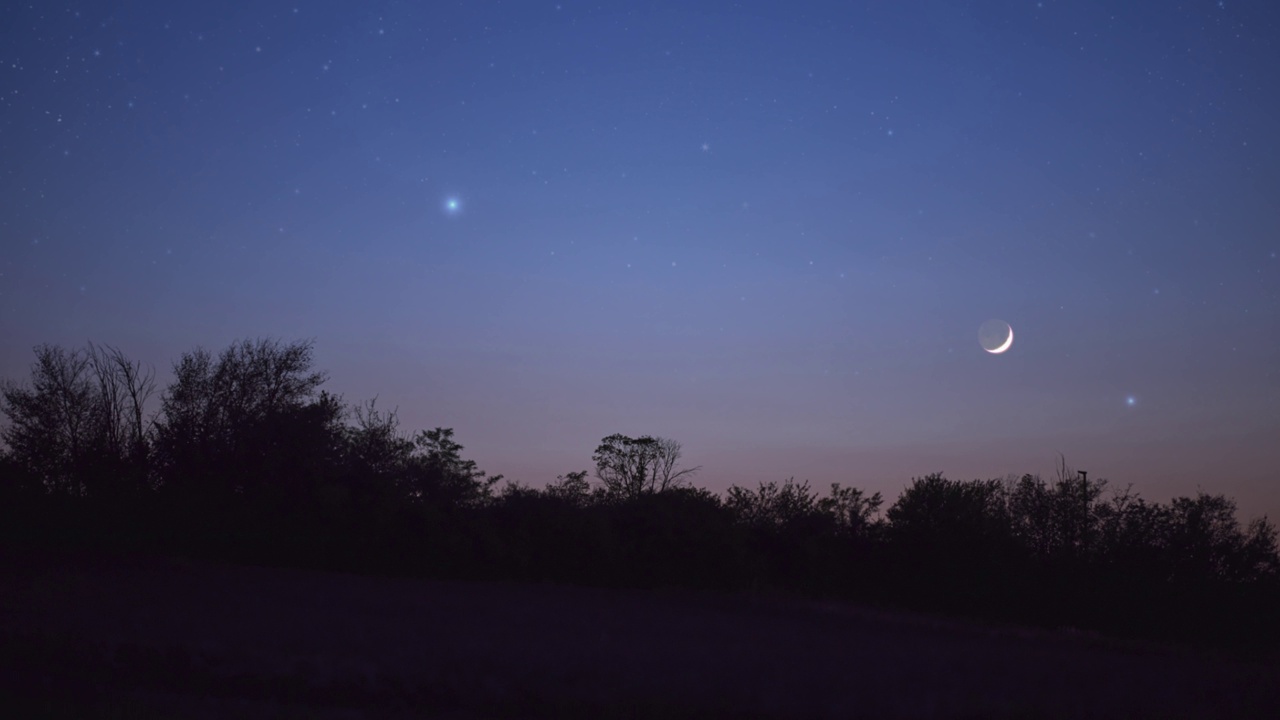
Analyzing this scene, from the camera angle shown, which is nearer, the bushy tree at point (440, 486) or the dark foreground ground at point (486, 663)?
the dark foreground ground at point (486, 663)

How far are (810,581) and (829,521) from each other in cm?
326

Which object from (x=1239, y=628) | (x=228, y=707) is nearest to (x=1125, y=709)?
(x=228, y=707)

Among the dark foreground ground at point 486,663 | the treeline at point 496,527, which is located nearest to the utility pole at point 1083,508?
the treeline at point 496,527

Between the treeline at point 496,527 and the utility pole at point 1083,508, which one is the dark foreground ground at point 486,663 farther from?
the utility pole at point 1083,508

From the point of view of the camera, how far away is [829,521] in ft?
109

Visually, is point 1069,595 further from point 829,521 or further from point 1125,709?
point 1125,709

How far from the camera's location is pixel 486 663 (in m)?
10.7

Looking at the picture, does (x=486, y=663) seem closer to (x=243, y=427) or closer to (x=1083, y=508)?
(x=243, y=427)

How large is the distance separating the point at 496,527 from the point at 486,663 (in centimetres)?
1647

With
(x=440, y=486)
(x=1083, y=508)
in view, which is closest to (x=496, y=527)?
(x=440, y=486)

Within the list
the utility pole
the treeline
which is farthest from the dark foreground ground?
the utility pole

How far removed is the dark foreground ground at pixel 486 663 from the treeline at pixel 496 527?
5675mm

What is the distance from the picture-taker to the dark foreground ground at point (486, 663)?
30.8 feet

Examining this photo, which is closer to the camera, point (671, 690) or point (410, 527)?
point (671, 690)
